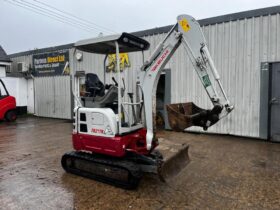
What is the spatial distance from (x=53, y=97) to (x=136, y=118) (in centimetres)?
972

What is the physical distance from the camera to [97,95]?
14.6 ft

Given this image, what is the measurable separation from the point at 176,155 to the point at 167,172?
0.47 m

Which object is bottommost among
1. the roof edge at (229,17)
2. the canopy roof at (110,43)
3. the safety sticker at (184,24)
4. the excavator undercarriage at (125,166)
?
the excavator undercarriage at (125,166)

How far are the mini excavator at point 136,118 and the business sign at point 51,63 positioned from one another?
8.45m

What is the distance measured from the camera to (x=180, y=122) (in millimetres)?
3680

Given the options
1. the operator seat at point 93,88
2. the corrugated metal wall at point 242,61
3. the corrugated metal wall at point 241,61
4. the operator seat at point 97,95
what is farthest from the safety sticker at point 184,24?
the corrugated metal wall at point 242,61

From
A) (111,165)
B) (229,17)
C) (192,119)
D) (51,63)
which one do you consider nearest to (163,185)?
(111,165)

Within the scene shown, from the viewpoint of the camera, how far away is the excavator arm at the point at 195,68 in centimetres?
363

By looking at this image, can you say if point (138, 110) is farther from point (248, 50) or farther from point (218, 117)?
point (248, 50)

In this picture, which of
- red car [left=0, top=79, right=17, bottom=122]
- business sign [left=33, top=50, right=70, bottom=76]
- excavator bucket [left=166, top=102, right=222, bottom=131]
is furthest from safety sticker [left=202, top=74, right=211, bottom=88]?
red car [left=0, top=79, right=17, bottom=122]

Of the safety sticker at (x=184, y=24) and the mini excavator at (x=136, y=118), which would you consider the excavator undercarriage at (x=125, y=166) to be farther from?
the safety sticker at (x=184, y=24)

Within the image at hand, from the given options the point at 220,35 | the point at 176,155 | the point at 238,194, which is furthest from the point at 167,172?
the point at 220,35

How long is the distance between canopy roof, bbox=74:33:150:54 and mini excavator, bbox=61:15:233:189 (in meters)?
0.02

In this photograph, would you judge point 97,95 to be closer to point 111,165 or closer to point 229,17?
point 111,165
